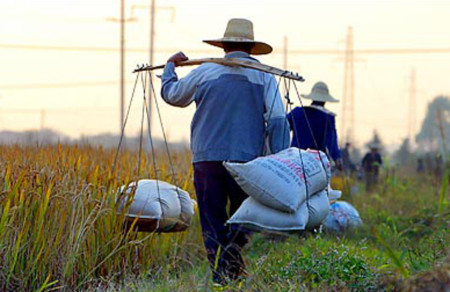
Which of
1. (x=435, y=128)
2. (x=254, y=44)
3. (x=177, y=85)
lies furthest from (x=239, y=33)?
(x=435, y=128)

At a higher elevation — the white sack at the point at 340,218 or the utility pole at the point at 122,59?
the utility pole at the point at 122,59

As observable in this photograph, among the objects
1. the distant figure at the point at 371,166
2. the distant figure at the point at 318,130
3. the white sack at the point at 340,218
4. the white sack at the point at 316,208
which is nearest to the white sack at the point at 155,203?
the white sack at the point at 316,208

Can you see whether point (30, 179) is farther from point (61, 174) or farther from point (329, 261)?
point (329, 261)

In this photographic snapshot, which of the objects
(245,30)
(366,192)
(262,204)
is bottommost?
(366,192)

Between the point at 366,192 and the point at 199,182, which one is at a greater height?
the point at 199,182

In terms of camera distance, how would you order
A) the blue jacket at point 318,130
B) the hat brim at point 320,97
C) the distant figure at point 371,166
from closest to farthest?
the blue jacket at point 318,130, the hat brim at point 320,97, the distant figure at point 371,166

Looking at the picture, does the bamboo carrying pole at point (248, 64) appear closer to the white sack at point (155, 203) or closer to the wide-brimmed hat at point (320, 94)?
the white sack at point (155, 203)

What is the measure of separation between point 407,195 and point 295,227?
10.4m

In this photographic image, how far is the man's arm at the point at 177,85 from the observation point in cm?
720

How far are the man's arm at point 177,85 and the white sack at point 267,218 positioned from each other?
3.42 feet

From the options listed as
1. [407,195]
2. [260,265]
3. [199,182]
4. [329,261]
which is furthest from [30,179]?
[407,195]

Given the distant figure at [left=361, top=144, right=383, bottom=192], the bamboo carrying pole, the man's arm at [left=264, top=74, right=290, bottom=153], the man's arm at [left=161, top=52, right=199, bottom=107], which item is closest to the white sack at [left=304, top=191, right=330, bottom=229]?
the man's arm at [left=264, top=74, right=290, bottom=153]

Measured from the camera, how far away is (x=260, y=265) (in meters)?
6.39

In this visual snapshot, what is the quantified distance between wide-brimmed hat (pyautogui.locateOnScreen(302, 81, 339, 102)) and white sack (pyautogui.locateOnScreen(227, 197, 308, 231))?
13.8 ft
